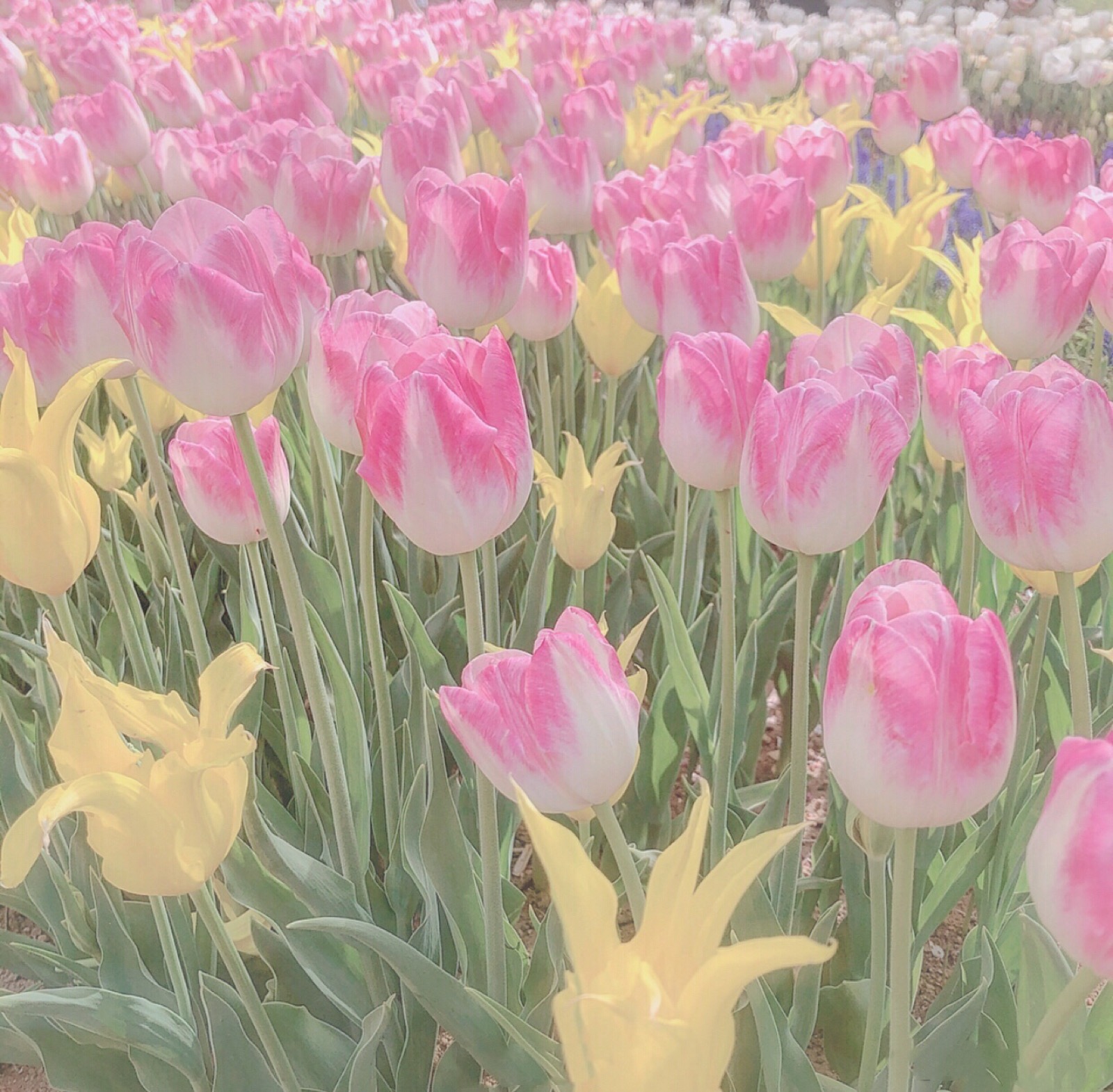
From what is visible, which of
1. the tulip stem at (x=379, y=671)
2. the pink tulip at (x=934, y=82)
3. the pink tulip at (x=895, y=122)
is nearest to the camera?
the tulip stem at (x=379, y=671)

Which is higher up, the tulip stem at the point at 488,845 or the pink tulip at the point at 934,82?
the pink tulip at the point at 934,82

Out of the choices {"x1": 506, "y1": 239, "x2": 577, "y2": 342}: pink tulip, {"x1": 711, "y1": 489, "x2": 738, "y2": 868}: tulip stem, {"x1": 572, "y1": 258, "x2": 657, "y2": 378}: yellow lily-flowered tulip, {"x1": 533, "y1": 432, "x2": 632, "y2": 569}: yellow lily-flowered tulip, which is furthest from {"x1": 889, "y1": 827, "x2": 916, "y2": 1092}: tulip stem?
{"x1": 572, "y1": 258, "x2": 657, "y2": 378}: yellow lily-flowered tulip

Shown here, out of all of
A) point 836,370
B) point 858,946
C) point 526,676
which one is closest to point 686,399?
point 836,370

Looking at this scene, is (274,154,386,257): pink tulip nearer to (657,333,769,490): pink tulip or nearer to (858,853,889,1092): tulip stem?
(657,333,769,490): pink tulip

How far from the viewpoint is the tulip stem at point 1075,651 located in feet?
2.01

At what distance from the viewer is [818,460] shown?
0.59 meters

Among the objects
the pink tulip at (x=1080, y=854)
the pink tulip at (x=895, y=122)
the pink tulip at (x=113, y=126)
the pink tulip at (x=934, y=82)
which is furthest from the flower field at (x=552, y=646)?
the pink tulip at (x=934, y=82)

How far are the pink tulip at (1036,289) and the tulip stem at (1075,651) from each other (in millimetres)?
324

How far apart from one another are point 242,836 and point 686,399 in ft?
1.82

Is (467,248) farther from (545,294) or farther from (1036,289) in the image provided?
(1036,289)

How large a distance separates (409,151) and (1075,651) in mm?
982

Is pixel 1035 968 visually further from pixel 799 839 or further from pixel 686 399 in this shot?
pixel 686 399

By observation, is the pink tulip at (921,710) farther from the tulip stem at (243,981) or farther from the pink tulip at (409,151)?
the pink tulip at (409,151)

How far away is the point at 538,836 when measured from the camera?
387 mm
